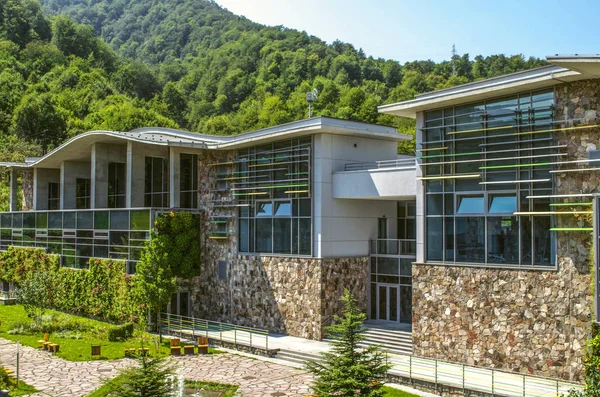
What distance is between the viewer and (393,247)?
Answer: 31094mm

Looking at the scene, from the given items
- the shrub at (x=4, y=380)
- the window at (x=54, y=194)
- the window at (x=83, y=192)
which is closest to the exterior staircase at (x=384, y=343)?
the shrub at (x=4, y=380)

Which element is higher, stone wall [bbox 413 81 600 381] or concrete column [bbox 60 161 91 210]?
concrete column [bbox 60 161 91 210]

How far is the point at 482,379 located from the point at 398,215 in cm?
1255

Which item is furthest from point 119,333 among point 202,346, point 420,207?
point 420,207

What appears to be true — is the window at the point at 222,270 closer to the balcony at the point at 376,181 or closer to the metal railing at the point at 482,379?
the balcony at the point at 376,181

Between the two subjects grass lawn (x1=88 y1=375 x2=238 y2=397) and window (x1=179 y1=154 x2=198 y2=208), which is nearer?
grass lawn (x1=88 y1=375 x2=238 y2=397)

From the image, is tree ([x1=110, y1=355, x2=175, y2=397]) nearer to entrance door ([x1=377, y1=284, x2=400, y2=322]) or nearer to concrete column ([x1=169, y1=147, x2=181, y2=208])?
entrance door ([x1=377, y1=284, x2=400, y2=322])

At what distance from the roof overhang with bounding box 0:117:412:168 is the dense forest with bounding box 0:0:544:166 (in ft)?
88.6

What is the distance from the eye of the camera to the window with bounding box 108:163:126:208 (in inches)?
1597

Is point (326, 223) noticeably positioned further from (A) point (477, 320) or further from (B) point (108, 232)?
(B) point (108, 232)

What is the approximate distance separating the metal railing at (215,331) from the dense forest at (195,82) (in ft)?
126

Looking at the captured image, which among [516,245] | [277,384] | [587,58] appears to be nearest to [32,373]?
[277,384]

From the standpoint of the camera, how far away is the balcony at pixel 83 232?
34.0 metres

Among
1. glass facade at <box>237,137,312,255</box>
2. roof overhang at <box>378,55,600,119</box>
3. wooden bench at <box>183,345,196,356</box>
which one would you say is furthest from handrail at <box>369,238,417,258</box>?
wooden bench at <box>183,345,196,356</box>
